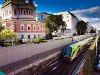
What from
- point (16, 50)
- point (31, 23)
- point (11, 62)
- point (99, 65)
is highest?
point (31, 23)

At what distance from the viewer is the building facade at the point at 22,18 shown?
61.0 meters

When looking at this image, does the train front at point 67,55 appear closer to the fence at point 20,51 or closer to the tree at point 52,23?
the fence at point 20,51

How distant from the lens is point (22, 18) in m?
66.1

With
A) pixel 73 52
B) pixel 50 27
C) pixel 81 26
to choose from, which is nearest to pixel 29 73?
pixel 73 52

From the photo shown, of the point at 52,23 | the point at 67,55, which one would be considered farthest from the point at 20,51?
the point at 52,23

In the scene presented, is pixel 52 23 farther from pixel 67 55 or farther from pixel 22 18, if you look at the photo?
pixel 67 55

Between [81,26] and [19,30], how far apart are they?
217 feet

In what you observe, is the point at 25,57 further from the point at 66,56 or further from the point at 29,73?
the point at 66,56

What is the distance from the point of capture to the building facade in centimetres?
6103

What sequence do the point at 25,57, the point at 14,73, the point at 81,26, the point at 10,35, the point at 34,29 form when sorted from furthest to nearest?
the point at 81,26 < the point at 34,29 < the point at 10,35 < the point at 25,57 < the point at 14,73

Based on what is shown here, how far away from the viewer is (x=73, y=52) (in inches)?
1229

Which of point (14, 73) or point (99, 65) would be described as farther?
point (99, 65)

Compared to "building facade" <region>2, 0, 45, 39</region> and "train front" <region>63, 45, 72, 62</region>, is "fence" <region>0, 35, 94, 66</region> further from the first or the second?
"building facade" <region>2, 0, 45, 39</region>

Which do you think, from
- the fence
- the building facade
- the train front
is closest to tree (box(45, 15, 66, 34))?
the building facade
